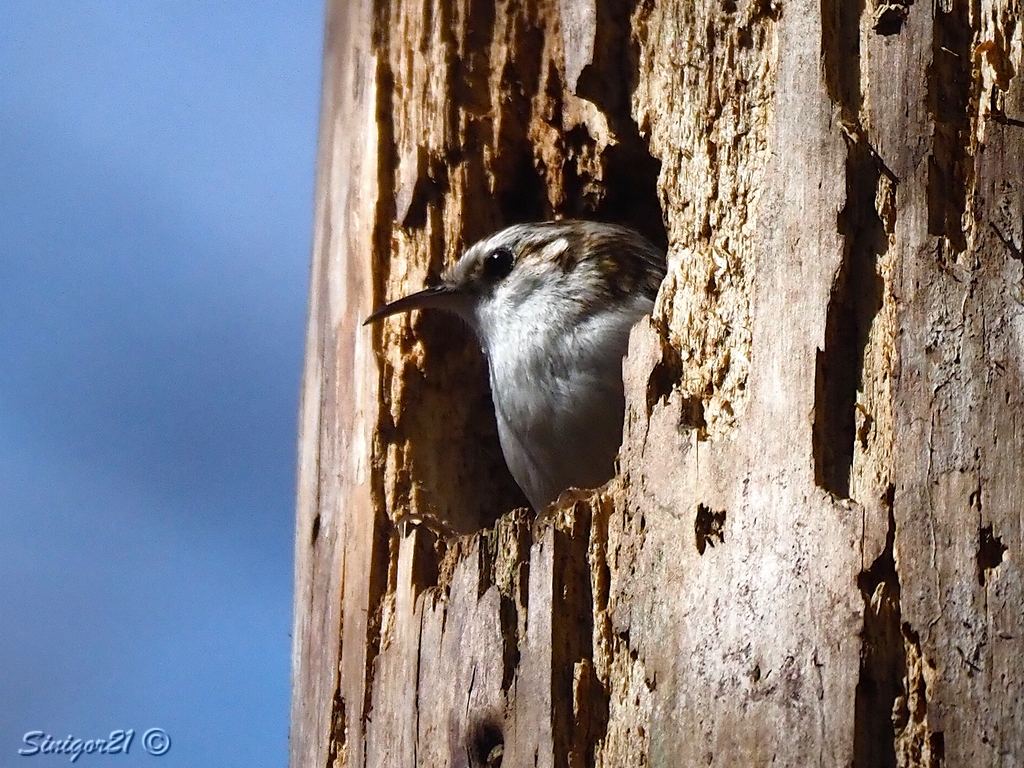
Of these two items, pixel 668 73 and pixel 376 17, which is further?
pixel 376 17

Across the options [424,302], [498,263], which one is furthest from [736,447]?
[498,263]

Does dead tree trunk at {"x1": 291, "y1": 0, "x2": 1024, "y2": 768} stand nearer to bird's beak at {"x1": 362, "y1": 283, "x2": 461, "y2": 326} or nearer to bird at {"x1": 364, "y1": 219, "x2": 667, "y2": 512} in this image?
bird's beak at {"x1": 362, "y1": 283, "x2": 461, "y2": 326}

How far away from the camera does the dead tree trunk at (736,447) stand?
173 centimetres

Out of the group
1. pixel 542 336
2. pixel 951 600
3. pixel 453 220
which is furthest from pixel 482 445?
pixel 951 600

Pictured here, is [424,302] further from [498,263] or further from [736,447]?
[736,447]

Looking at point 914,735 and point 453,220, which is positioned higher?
point 453,220

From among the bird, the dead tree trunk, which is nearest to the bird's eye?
the bird

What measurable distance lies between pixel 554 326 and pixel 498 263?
0.86 feet

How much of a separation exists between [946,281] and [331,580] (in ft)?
5.11

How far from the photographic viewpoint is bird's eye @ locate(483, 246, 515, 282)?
11.0ft

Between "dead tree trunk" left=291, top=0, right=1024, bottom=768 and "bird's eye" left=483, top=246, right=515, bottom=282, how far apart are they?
305 millimetres

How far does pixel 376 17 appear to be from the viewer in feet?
10.4

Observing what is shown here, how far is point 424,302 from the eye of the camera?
3.11 metres

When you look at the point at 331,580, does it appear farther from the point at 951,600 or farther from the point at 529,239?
the point at 951,600
